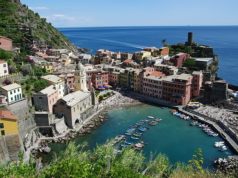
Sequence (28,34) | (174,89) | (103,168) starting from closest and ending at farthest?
(103,168) < (174,89) < (28,34)

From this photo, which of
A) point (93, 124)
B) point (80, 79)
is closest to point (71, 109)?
point (93, 124)

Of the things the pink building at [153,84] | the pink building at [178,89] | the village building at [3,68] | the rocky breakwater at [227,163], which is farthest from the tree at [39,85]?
the rocky breakwater at [227,163]

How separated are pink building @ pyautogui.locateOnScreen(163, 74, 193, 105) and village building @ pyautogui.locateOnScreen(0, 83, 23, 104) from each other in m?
27.8

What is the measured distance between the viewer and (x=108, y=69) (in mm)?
69000

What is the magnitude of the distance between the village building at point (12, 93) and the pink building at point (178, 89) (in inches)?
1095

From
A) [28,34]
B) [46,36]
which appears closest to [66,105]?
[28,34]

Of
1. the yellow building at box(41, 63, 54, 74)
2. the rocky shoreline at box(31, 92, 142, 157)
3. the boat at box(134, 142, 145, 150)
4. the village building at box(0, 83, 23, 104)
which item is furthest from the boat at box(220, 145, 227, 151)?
the yellow building at box(41, 63, 54, 74)

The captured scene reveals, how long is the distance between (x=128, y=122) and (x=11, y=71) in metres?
21.1

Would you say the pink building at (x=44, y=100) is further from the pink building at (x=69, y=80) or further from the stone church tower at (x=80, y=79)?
the pink building at (x=69, y=80)

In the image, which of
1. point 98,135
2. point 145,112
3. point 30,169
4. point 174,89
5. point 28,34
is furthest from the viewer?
point 28,34

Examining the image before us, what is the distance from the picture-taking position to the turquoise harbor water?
37625 millimetres

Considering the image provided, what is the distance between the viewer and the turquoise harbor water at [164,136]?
37.6 m

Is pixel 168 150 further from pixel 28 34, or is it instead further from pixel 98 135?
pixel 28 34

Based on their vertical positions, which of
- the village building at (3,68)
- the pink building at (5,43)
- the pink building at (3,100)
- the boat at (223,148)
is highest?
the pink building at (5,43)
